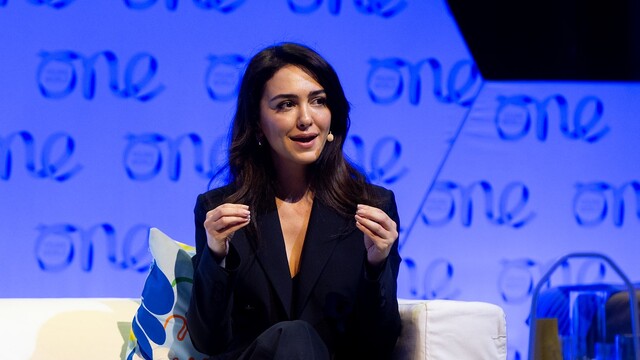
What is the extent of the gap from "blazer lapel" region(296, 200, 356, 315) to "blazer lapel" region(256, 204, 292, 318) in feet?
0.11

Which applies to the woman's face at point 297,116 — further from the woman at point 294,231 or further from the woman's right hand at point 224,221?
the woman's right hand at point 224,221

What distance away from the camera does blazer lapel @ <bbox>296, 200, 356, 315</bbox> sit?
1948mm

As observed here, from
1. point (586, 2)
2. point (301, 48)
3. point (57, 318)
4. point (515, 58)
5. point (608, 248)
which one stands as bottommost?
point (57, 318)

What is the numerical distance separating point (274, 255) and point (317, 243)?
0.10 meters

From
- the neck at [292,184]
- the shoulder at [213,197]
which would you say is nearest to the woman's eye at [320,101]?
the neck at [292,184]

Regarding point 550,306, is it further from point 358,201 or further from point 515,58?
point 515,58

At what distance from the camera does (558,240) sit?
10.7ft

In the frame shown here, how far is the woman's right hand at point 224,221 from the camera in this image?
1779mm

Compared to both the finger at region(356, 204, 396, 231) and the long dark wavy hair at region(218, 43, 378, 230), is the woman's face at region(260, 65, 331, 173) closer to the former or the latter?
the long dark wavy hair at region(218, 43, 378, 230)

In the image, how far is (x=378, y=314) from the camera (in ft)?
6.11

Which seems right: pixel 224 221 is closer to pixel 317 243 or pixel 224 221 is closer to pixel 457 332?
pixel 317 243

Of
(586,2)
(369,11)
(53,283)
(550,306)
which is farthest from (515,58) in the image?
(53,283)

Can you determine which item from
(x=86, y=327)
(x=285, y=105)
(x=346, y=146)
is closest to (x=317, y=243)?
(x=285, y=105)

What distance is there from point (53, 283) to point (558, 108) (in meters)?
1.94
